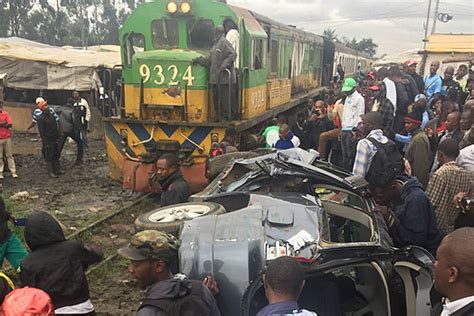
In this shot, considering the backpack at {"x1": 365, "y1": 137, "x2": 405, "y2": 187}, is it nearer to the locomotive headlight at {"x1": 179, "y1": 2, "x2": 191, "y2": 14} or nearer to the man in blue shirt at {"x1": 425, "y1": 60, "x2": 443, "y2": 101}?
the locomotive headlight at {"x1": 179, "y1": 2, "x2": 191, "y2": 14}

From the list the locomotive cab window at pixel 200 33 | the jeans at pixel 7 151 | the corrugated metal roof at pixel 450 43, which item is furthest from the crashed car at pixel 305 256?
the corrugated metal roof at pixel 450 43

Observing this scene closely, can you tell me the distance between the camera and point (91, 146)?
14664mm

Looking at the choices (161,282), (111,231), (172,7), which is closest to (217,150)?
(111,231)

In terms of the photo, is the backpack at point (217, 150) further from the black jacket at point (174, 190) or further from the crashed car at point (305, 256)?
the crashed car at point (305, 256)

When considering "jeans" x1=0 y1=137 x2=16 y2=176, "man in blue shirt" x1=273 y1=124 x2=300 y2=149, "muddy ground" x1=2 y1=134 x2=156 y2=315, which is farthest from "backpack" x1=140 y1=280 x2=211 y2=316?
"jeans" x1=0 y1=137 x2=16 y2=176

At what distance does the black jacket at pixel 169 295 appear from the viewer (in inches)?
92.4

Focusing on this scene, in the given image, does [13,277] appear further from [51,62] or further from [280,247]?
[51,62]

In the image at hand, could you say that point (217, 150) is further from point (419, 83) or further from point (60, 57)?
point (60, 57)

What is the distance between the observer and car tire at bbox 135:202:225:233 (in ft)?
11.3

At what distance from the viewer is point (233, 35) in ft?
28.0

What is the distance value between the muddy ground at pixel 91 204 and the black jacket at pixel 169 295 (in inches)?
106

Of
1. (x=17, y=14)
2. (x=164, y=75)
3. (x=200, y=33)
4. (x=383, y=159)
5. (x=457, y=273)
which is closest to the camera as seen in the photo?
(x=457, y=273)

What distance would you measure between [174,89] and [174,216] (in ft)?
16.2

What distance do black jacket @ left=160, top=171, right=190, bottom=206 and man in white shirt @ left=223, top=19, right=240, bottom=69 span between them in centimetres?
433
